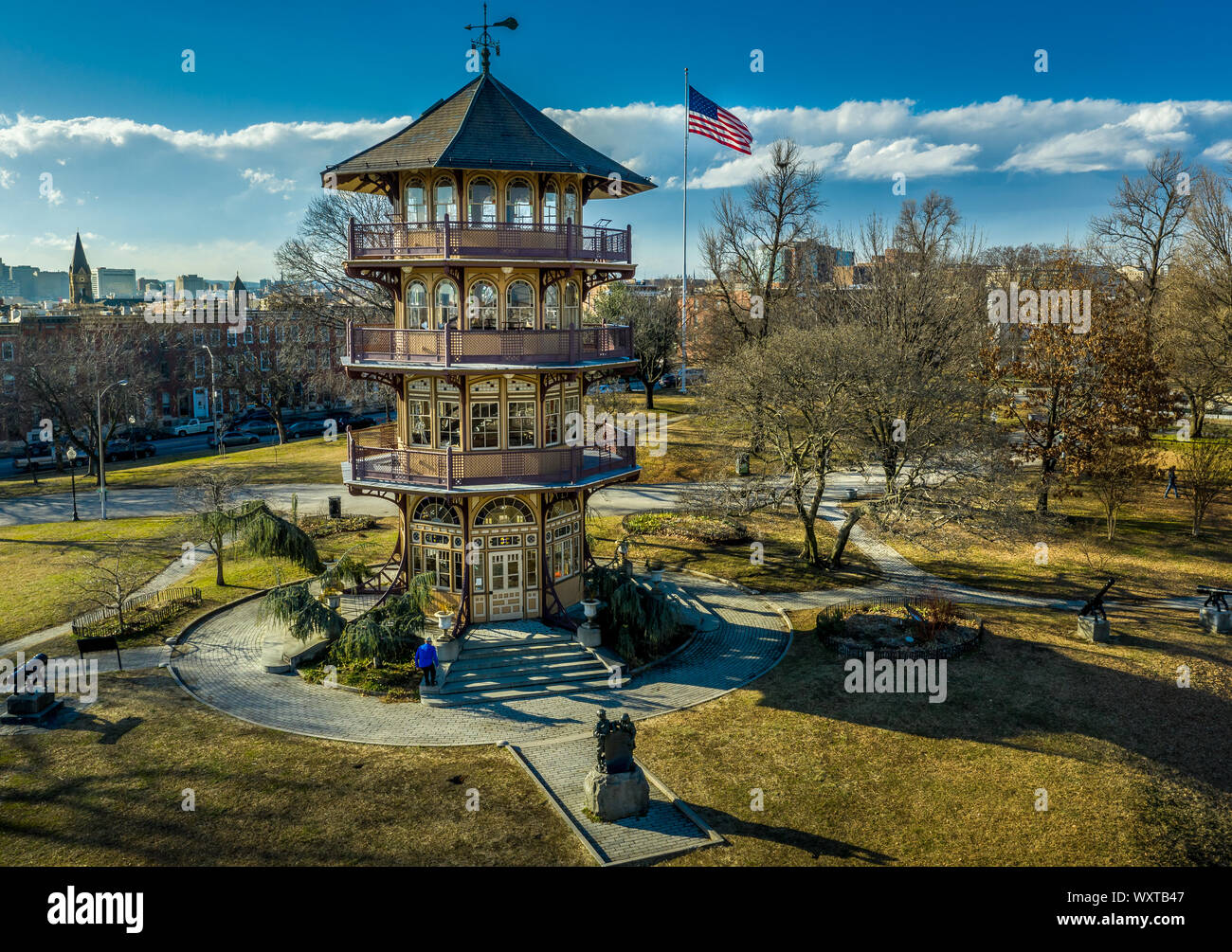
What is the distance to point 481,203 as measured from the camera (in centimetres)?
2269

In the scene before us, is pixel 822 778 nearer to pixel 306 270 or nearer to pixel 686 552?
pixel 686 552

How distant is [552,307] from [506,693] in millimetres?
10914

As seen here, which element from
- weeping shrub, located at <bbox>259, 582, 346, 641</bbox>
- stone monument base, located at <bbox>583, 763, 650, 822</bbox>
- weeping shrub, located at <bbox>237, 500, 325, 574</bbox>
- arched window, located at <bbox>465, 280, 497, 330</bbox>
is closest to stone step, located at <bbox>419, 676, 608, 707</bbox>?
weeping shrub, located at <bbox>259, 582, 346, 641</bbox>

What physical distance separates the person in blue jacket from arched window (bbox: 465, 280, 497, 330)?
29.2ft

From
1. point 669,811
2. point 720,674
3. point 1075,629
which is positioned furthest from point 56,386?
point 1075,629

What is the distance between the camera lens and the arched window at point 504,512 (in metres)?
23.5

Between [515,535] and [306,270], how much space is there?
32.1 m

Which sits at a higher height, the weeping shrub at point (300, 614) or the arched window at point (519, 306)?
the arched window at point (519, 306)

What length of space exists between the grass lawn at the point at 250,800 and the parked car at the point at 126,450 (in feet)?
157

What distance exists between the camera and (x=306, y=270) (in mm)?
48312

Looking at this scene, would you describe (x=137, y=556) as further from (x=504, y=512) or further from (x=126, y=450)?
(x=126, y=450)

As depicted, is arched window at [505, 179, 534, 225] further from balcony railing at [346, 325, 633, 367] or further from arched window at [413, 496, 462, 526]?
arched window at [413, 496, 462, 526]

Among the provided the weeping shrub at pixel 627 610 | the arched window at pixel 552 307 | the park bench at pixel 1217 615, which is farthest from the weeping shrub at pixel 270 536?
the park bench at pixel 1217 615

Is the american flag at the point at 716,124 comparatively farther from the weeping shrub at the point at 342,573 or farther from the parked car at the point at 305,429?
the parked car at the point at 305,429
